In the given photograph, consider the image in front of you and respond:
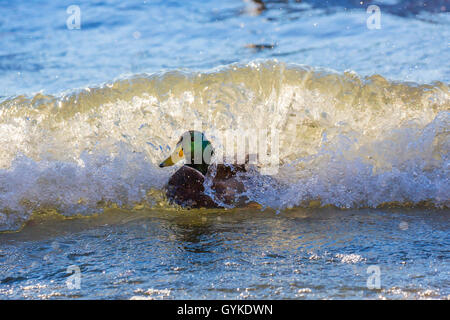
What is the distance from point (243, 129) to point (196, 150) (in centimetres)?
115

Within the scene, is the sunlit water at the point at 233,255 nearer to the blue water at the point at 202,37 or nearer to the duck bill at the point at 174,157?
the duck bill at the point at 174,157

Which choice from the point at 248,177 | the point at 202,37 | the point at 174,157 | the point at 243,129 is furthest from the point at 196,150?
the point at 202,37

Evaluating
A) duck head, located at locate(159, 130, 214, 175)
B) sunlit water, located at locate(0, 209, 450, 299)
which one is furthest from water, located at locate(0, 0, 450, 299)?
Answer: duck head, located at locate(159, 130, 214, 175)

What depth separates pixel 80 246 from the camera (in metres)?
2.45

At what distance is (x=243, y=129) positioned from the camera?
171 inches

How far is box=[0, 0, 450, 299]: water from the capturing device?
6.31 ft

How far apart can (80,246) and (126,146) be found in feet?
4.64

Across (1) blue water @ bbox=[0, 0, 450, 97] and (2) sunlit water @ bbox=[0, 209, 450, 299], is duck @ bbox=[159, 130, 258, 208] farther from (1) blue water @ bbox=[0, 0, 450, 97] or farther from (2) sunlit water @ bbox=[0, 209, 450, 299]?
(1) blue water @ bbox=[0, 0, 450, 97]

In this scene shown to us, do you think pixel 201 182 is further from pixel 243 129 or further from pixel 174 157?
pixel 243 129

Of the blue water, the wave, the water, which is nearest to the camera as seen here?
the water

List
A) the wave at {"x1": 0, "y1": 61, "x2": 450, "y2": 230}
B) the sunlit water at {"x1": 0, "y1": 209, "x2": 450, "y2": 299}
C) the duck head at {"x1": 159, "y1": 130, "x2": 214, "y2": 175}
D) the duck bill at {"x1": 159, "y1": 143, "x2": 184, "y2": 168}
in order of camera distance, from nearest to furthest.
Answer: the sunlit water at {"x1": 0, "y1": 209, "x2": 450, "y2": 299}, the duck bill at {"x1": 159, "y1": 143, "x2": 184, "y2": 168}, the duck head at {"x1": 159, "y1": 130, "x2": 214, "y2": 175}, the wave at {"x1": 0, "y1": 61, "x2": 450, "y2": 230}

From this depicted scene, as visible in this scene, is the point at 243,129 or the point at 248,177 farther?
the point at 243,129

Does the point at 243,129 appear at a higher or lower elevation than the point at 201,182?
higher

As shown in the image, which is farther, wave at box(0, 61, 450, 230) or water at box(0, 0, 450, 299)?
wave at box(0, 61, 450, 230)
